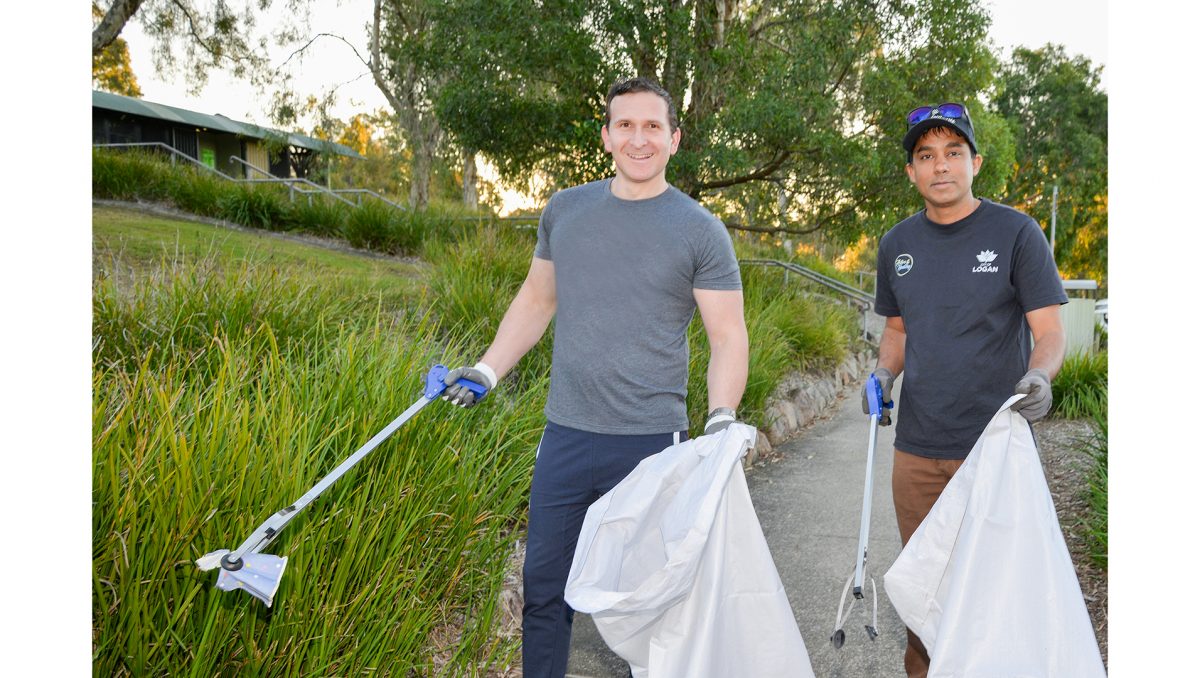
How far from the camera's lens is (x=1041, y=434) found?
771 cm

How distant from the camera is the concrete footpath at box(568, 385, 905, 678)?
3859 millimetres

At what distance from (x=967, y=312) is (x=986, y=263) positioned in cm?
16

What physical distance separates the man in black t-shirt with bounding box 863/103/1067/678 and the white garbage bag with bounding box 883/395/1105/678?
0.34 m

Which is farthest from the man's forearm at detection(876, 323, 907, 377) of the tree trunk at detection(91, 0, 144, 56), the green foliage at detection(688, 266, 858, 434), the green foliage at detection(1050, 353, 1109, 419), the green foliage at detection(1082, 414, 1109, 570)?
the tree trunk at detection(91, 0, 144, 56)

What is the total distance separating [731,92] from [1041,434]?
553cm

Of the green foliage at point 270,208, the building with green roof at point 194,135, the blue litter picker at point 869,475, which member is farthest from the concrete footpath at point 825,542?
the building with green roof at point 194,135

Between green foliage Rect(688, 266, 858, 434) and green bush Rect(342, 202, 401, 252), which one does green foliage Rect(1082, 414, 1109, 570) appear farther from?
Answer: green bush Rect(342, 202, 401, 252)

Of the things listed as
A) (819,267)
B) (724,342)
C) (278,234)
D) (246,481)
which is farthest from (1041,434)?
(819,267)

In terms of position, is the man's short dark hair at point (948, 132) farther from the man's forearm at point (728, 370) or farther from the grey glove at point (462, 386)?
the grey glove at point (462, 386)

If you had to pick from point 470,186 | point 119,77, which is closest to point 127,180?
point 470,186

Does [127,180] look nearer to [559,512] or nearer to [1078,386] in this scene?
[1078,386]

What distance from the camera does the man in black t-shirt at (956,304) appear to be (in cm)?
284

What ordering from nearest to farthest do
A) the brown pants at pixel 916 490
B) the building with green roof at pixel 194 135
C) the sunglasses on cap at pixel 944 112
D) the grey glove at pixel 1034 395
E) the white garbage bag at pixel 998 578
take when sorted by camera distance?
the white garbage bag at pixel 998 578 < the grey glove at pixel 1034 395 < the sunglasses on cap at pixel 944 112 < the brown pants at pixel 916 490 < the building with green roof at pixel 194 135

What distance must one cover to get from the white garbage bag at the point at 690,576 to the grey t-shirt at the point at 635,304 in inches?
11.0
